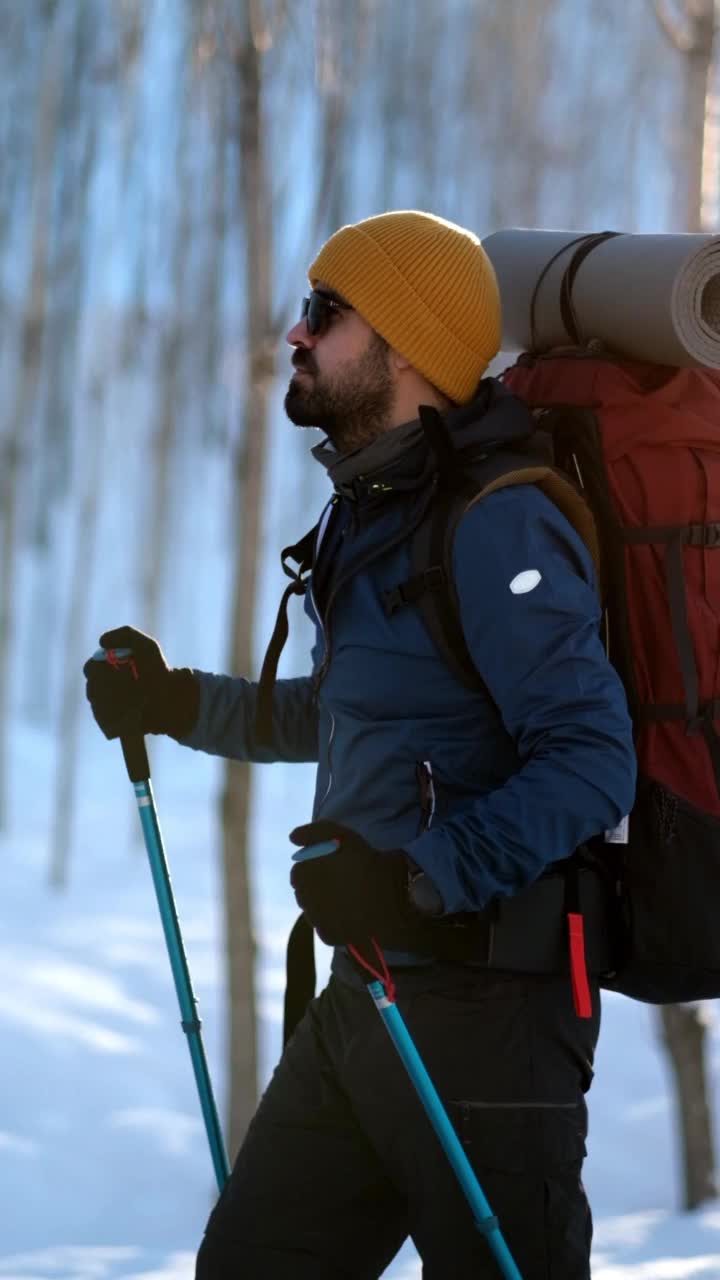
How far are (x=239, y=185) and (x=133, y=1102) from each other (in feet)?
13.2

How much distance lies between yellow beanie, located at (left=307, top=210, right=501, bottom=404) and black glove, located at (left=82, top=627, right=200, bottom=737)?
0.59 meters

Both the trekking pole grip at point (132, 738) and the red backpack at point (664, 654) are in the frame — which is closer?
the red backpack at point (664, 654)

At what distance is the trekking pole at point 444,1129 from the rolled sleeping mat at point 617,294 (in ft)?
2.51

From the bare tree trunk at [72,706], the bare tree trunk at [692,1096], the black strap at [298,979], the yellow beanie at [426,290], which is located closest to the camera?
the yellow beanie at [426,290]

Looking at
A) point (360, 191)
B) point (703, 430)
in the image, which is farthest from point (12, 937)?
point (360, 191)

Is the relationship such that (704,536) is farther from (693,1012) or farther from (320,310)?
(693,1012)

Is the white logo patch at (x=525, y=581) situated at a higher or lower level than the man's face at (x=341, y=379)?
lower

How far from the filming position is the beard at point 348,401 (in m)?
2.20

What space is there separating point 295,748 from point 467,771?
52 cm

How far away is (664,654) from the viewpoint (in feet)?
6.61

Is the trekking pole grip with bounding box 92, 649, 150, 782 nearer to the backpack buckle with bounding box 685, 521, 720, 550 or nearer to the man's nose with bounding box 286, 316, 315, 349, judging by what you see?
the man's nose with bounding box 286, 316, 315, 349

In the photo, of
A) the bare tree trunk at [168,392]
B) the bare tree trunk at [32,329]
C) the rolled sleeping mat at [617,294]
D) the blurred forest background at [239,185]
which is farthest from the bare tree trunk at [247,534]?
the bare tree trunk at [168,392]

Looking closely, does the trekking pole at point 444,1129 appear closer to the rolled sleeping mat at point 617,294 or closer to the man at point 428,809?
the man at point 428,809

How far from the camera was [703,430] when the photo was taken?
204 cm
